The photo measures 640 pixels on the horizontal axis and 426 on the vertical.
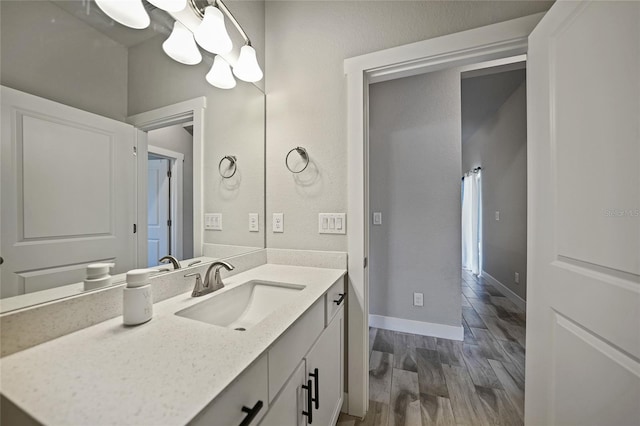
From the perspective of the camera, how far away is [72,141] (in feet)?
2.36

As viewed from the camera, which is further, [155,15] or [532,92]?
[532,92]

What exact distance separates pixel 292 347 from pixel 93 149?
2.91ft

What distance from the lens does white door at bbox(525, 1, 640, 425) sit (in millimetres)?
710

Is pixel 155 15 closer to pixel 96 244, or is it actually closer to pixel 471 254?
pixel 96 244

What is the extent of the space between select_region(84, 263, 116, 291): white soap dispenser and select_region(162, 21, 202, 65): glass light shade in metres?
0.88

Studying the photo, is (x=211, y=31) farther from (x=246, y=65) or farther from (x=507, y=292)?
(x=507, y=292)

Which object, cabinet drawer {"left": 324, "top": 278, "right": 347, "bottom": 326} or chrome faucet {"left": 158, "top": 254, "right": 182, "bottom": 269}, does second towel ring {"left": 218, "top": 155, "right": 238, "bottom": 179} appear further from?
cabinet drawer {"left": 324, "top": 278, "right": 347, "bottom": 326}

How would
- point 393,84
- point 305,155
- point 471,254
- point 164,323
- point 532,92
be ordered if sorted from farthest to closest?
point 471,254 → point 393,84 → point 305,155 → point 532,92 → point 164,323

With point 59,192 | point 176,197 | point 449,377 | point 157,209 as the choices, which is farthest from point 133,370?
point 449,377

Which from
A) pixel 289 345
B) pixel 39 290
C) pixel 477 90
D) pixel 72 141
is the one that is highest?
pixel 477 90

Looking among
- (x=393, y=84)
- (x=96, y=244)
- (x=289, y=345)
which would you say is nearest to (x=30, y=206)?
(x=96, y=244)

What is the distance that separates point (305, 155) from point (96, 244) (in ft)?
3.39

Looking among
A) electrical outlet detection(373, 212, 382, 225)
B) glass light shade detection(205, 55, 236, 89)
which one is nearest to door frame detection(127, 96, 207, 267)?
glass light shade detection(205, 55, 236, 89)

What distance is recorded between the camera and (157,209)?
100 centimetres
